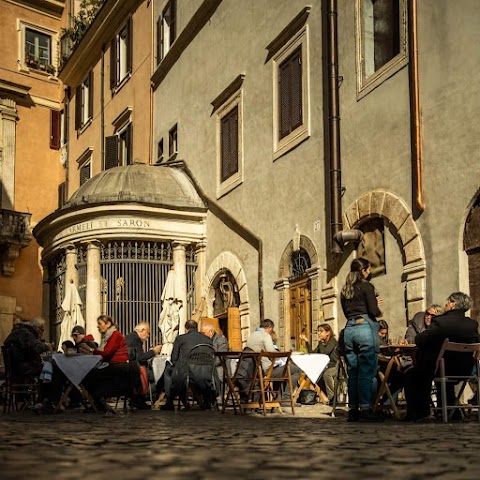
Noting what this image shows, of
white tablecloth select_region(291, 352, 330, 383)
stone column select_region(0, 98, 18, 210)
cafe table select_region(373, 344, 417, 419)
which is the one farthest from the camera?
stone column select_region(0, 98, 18, 210)

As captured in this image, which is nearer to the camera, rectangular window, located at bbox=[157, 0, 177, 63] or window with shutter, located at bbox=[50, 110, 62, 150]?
rectangular window, located at bbox=[157, 0, 177, 63]

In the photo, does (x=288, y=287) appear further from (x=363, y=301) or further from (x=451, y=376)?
(x=451, y=376)

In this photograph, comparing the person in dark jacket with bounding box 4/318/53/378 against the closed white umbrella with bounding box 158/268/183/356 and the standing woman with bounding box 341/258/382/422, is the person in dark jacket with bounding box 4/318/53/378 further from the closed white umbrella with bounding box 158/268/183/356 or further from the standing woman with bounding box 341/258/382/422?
the closed white umbrella with bounding box 158/268/183/356

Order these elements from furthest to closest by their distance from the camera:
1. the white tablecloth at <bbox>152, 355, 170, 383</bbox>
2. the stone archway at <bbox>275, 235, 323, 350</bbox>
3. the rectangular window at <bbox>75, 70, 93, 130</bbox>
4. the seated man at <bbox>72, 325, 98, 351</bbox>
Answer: the rectangular window at <bbox>75, 70, 93, 130</bbox> → the stone archway at <bbox>275, 235, 323, 350</bbox> → the seated man at <bbox>72, 325, 98, 351</bbox> → the white tablecloth at <bbox>152, 355, 170, 383</bbox>

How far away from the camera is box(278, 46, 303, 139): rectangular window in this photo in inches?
643

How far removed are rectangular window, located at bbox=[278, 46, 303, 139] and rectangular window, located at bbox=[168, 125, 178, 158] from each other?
6129 mm

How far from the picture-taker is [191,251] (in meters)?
20.4

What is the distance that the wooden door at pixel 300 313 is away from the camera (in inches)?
614

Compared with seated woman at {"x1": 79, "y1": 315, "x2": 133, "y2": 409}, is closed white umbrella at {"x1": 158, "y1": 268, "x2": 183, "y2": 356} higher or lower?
higher

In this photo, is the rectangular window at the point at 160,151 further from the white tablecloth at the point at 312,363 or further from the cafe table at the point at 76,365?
the cafe table at the point at 76,365

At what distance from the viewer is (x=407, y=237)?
1267cm

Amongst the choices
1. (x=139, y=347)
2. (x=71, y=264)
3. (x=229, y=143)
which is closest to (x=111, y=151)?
(x=71, y=264)

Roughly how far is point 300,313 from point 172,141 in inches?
344

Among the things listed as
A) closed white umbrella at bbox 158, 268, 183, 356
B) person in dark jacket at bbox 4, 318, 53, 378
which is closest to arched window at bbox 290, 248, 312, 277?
closed white umbrella at bbox 158, 268, 183, 356
